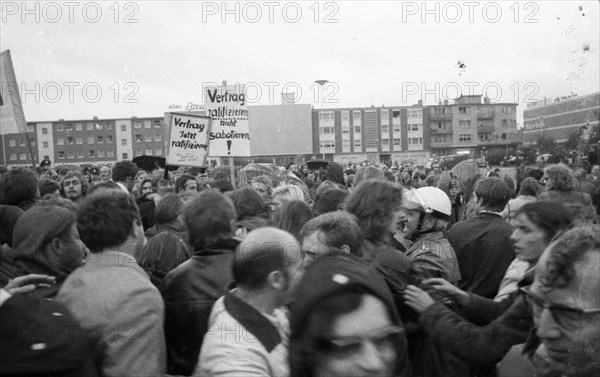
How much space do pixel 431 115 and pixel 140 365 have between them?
88878 millimetres

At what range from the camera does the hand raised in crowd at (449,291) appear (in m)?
2.48

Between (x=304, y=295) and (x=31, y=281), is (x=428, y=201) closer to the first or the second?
(x=304, y=295)

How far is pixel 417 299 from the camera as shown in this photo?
95.3 inches

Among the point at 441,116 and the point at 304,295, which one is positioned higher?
the point at 441,116

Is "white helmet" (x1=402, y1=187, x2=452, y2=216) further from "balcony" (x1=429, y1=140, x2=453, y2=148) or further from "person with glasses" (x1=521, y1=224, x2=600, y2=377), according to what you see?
"balcony" (x1=429, y1=140, x2=453, y2=148)

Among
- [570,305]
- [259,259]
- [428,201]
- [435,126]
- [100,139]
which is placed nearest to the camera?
[570,305]

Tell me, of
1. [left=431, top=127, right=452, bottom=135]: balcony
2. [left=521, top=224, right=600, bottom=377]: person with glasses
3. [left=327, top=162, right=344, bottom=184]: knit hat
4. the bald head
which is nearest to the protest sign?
[left=327, top=162, right=344, bottom=184]: knit hat

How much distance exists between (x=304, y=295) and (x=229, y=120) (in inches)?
289

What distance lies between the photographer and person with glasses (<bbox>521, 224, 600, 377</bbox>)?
1.59 metres

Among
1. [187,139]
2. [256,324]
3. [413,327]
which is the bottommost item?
[413,327]

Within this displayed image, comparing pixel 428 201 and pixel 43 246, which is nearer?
pixel 43 246

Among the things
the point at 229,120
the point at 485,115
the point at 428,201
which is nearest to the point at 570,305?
the point at 428,201

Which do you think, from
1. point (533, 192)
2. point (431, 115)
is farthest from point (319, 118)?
point (533, 192)

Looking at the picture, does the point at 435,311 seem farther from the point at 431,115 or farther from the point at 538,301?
the point at 431,115
